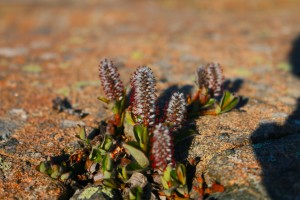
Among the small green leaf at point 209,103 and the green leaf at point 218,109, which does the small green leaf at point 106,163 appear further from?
the green leaf at point 218,109

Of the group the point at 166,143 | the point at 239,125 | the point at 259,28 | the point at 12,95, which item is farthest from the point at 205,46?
the point at 166,143

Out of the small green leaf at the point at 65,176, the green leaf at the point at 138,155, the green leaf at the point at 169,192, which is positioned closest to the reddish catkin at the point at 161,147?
the green leaf at the point at 138,155

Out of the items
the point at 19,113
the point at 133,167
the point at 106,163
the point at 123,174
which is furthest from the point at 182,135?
the point at 19,113

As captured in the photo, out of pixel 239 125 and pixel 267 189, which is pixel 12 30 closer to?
pixel 239 125

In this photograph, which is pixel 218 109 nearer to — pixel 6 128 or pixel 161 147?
pixel 161 147

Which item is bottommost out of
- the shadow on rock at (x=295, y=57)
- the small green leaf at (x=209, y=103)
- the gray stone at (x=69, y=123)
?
the shadow on rock at (x=295, y=57)

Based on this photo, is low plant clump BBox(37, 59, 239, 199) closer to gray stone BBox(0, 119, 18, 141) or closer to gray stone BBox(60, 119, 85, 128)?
gray stone BBox(60, 119, 85, 128)
